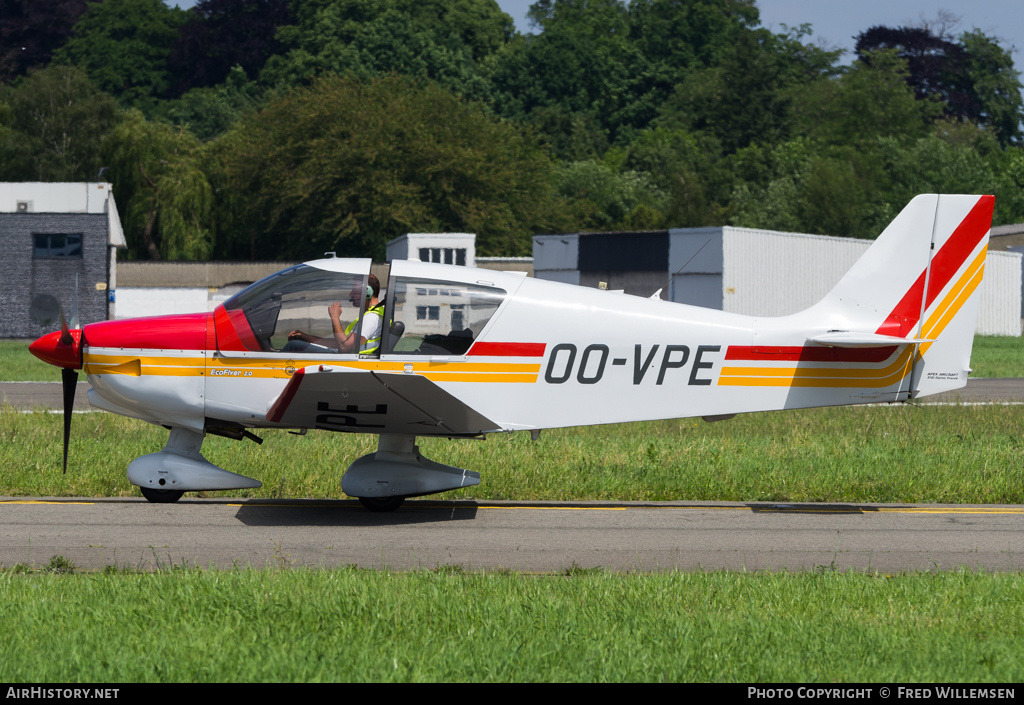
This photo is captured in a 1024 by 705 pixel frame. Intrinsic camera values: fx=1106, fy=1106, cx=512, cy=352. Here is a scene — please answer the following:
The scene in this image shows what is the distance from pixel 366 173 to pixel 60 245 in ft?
59.6

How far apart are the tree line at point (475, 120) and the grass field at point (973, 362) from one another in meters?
20.8

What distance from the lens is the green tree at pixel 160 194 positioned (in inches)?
2408

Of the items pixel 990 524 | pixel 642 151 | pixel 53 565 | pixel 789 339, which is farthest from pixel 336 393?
pixel 642 151

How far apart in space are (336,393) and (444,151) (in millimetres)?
52590

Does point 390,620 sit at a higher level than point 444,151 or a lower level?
lower

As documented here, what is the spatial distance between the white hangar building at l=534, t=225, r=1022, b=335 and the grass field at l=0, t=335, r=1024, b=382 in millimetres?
3116

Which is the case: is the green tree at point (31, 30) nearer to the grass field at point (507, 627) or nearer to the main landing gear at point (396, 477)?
the main landing gear at point (396, 477)

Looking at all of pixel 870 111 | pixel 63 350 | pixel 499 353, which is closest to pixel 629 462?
pixel 499 353

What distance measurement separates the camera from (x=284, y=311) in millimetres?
9148

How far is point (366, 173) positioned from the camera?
5900 centimetres

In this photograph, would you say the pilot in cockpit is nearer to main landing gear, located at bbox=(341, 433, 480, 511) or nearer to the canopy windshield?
the canopy windshield

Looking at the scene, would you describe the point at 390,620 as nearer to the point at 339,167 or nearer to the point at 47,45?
the point at 339,167

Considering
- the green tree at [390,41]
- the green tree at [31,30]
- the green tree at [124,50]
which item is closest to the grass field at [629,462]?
the green tree at [390,41]

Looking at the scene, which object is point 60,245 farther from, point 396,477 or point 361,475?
point 396,477
